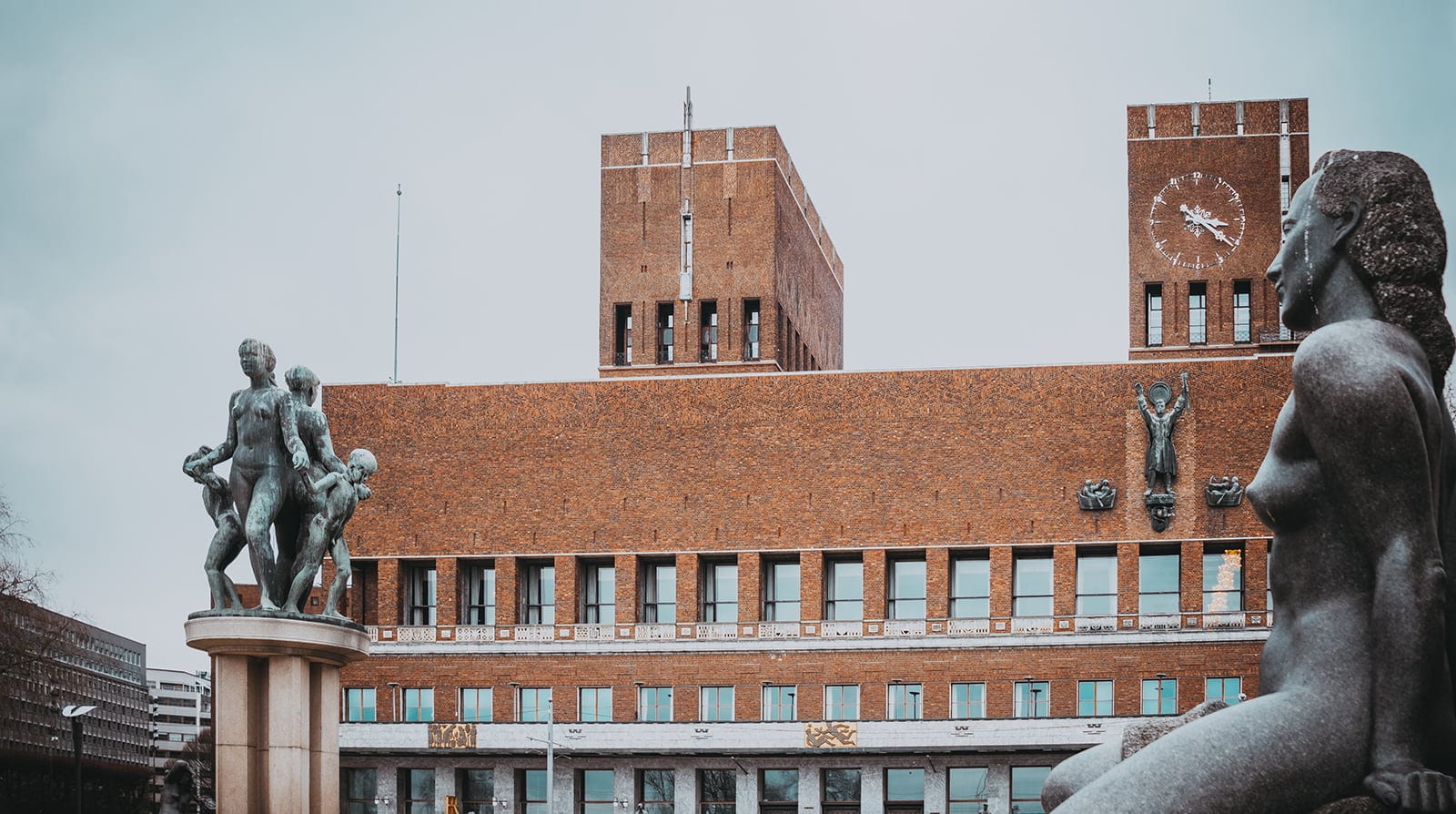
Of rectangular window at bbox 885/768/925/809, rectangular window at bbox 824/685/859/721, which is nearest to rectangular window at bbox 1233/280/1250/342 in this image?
rectangular window at bbox 824/685/859/721

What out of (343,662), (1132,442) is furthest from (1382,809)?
(1132,442)

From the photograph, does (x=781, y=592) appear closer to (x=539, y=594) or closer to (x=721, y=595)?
(x=721, y=595)

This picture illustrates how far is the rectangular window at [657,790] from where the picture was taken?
230 feet

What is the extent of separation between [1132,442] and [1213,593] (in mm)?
5493

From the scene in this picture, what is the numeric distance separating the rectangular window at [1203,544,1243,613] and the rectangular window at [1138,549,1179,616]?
102cm

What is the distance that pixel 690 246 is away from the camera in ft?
263

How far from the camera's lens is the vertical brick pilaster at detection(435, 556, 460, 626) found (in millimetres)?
71812

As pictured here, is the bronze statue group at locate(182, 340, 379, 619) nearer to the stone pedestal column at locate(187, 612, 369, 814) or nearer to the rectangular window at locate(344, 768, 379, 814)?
the stone pedestal column at locate(187, 612, 369, 814)

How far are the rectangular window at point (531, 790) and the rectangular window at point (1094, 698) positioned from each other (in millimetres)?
18455

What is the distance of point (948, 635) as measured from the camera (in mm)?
68438

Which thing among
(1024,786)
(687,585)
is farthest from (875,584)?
(1024,786)

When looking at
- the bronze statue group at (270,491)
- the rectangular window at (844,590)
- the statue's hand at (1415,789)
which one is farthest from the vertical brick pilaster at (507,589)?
the statue's hand at (1415,789)

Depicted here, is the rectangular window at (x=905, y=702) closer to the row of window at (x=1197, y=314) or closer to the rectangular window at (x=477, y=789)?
the rectangular window at (x=477, y=789)

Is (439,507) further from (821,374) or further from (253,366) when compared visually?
(253,366)
